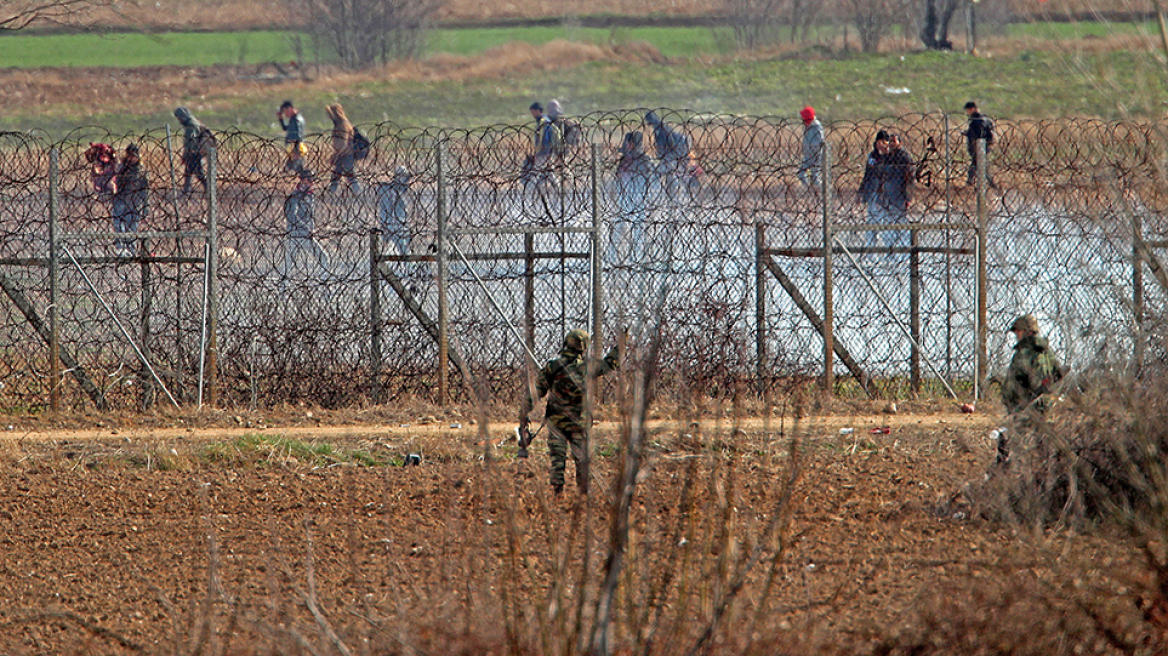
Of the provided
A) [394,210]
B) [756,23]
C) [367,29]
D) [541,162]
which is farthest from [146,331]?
[756,23]

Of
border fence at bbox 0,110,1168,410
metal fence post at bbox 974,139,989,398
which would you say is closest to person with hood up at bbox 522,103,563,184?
border fence at bbox 0,110,1168,410

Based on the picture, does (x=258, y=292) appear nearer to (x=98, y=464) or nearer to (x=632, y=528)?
(x=98, y=464)

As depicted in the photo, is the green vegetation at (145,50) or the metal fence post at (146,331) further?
the green vegetation at (145,50)

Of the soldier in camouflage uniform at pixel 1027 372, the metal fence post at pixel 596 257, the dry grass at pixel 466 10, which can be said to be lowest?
the soldier in camouflage uniform at pixel 1027 372

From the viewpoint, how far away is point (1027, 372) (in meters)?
6.89

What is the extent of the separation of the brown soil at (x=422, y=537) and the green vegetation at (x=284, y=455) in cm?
9

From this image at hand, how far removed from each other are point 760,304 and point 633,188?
137 centimetres

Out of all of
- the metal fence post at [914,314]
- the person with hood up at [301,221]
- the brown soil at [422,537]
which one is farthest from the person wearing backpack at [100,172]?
the metal fence post at [914,314]

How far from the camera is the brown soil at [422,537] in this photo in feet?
16.1

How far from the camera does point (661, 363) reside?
9.93 meters

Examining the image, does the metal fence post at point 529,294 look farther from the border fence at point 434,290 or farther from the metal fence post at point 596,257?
the metal fence post at point 596,257

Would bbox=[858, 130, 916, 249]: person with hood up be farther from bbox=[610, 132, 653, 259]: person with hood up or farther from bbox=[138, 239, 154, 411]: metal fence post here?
bbox=[138, 239, 154, 411]: metal fence post

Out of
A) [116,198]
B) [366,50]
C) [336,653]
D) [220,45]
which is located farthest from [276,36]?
[336,653]

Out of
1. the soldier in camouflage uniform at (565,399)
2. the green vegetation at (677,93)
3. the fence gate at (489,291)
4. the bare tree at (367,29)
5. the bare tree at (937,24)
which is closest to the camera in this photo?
the soldier in camouflage uniform at (565,399)
